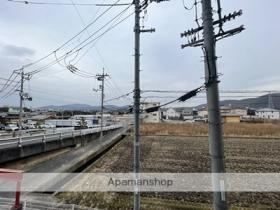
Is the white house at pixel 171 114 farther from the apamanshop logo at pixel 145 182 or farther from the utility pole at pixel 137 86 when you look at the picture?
the utility pole at pixel 137 86

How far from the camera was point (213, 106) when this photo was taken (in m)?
5.63

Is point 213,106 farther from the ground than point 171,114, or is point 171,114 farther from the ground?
point 171,114

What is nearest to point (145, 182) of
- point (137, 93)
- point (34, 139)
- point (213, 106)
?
point (137, 93)

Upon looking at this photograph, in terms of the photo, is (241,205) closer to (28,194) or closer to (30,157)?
(28,194)

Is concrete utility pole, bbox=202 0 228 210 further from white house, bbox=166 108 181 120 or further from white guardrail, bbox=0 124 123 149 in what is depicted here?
white house, bbox=166 108 181 120

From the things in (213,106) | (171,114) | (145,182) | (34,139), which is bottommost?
(145,182)

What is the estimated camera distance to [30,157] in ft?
67.7

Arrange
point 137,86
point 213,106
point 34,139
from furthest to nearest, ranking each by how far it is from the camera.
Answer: point 34,139 < point 137,86 < point 213,106

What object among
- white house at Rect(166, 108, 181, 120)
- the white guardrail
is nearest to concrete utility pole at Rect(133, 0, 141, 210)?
the white guardrail

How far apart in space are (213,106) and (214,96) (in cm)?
21

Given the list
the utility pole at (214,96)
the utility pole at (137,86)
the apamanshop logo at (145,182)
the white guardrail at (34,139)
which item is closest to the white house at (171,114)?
the white guardrail at (34,139)

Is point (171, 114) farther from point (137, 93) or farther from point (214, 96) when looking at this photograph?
point (214, 96)

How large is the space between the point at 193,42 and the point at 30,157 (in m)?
17.5

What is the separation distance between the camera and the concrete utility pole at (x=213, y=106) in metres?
5.53
